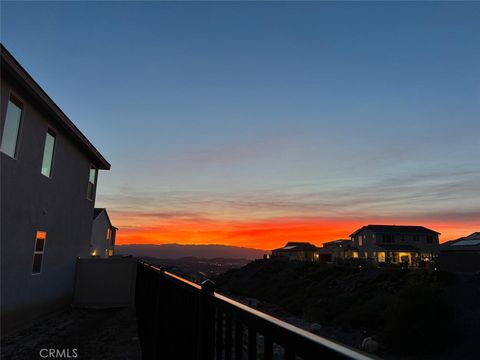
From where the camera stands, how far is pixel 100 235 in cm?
3409

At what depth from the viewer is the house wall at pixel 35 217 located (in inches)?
381

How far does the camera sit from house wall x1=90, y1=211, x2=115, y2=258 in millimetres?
31906

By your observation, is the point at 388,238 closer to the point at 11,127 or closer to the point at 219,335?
the point at 11,127

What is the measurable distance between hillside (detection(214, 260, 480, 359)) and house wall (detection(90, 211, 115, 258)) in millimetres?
16338

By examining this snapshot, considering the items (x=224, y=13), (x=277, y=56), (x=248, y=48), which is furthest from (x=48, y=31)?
(x=277, y=56)

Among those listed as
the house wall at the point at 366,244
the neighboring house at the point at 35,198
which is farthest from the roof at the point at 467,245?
the neighboring house at the point at 35,198

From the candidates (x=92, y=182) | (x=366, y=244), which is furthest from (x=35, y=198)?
(x=366, y=244)

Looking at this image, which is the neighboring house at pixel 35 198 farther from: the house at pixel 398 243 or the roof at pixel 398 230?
the roof at pixel 398 230

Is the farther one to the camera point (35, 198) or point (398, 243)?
point (398, 243)

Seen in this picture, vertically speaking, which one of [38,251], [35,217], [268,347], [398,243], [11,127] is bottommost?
[268,347]

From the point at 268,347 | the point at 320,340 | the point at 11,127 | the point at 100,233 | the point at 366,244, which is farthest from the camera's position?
the point at 366,244

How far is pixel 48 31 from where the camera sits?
12.4 meters

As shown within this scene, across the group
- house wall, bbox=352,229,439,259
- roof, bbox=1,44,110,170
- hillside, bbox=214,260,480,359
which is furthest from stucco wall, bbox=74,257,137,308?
house wall, bbox=352,229,439,259

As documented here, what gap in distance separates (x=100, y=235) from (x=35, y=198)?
2422cm
